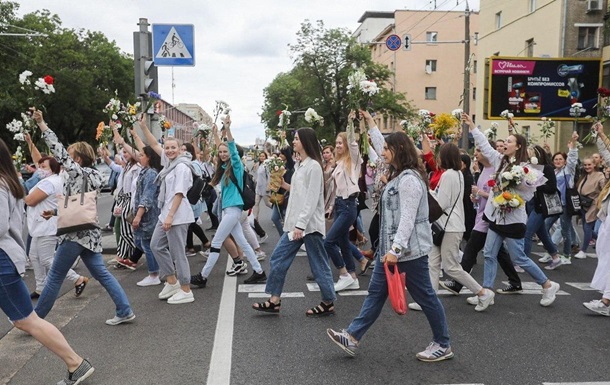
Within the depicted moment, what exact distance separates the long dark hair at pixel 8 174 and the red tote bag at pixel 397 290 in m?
2.63

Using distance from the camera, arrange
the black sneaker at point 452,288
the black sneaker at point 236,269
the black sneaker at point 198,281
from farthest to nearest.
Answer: the black sneaker at point 236,269 → the black sneaker at point 198,281 → the black sneaker at point 452,288

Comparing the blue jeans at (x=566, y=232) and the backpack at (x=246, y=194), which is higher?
the backpack at (x=246, y=194)

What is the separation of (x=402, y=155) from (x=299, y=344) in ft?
6.03

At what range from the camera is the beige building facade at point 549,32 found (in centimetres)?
2562

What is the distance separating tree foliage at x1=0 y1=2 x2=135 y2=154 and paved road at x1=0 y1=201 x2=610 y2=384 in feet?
109

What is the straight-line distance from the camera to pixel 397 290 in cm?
405

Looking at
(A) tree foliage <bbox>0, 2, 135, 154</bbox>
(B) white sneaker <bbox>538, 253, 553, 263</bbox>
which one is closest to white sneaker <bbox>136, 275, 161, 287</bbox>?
(B) white sneaker <bbox>538, 253, 553, 263</bbox>

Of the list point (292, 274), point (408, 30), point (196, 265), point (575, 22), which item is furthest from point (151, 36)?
point (408, 30)

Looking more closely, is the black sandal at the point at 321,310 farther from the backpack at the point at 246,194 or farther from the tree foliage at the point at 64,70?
the tree foliage at the point at 64,70

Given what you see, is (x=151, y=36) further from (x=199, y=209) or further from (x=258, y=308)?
(x=258, y=308)

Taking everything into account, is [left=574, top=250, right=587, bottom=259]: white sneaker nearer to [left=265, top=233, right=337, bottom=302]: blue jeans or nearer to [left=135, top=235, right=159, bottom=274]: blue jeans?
[left=265, top=233, right=337, bottom=302]: blue jeans

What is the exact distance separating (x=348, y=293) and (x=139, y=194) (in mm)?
2893

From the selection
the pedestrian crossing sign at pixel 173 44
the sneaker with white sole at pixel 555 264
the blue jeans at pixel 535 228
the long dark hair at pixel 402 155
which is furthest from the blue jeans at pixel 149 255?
the sneaker with white sole at pixel 555 264

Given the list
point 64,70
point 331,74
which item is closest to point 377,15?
point 331,74
